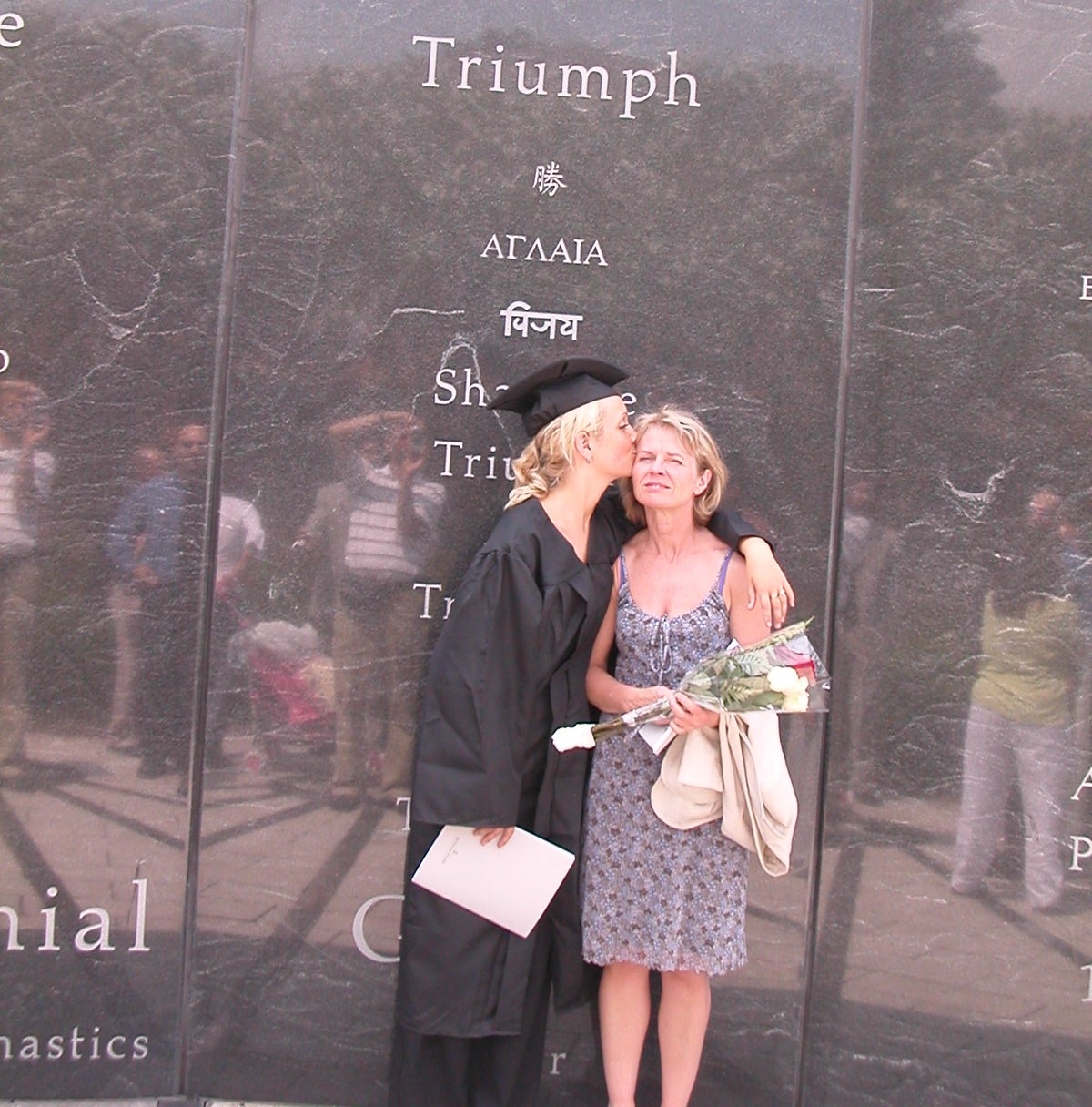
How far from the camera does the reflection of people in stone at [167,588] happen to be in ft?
12.2

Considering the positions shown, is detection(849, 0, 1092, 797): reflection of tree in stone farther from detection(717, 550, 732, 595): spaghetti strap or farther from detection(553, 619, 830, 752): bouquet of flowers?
detection(553, 619, 830, 752): bouquet of flowers

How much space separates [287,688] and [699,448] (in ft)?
4.61

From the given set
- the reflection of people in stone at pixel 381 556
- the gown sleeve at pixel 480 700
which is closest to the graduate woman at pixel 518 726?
the gown sleeve at pixel 480 700

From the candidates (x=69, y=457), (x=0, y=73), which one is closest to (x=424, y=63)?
(x=0, y=73)

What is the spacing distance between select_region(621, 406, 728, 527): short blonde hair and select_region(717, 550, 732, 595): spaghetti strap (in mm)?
134

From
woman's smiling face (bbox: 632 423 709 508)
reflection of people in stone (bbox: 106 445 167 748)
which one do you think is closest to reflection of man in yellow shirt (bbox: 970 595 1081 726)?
woman's smiling face (bbox: 632 423 709 508)

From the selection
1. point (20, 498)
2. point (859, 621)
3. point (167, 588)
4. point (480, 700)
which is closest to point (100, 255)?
point (20, 498)

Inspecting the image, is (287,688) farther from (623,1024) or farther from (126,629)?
(623,1024)

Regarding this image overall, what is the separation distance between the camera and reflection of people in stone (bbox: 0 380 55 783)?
370cm

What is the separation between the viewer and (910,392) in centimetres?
379

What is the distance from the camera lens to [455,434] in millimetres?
3746

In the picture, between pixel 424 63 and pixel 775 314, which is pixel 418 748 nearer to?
pixel 775 314

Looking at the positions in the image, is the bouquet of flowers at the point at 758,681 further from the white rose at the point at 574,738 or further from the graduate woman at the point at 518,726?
the graduate woman at the point at 518,726

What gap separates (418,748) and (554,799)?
411 millimetres
